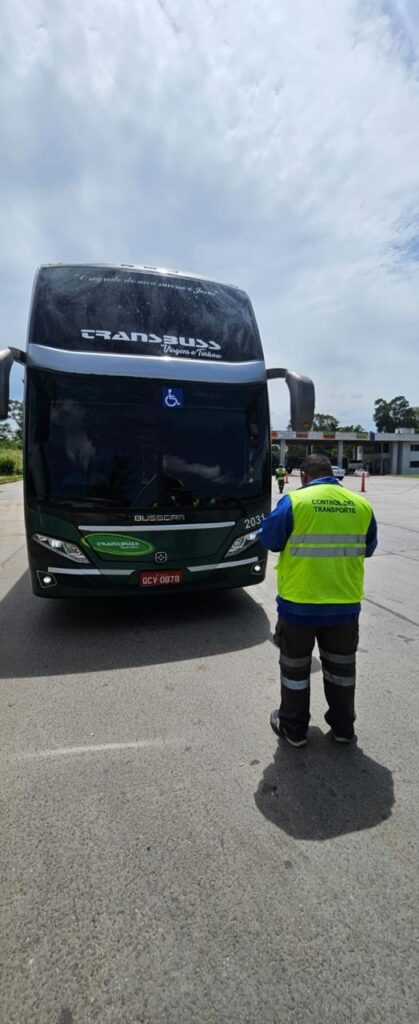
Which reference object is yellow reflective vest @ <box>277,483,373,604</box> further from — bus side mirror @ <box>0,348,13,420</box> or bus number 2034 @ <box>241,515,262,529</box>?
bus side mirror @ <box>0,348,13,420</box>

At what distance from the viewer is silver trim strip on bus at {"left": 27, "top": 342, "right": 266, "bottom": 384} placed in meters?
4.48

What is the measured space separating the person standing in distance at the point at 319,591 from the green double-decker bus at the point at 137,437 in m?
1.90

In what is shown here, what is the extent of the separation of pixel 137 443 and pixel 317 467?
215 cm

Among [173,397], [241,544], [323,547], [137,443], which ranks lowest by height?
[241,544]

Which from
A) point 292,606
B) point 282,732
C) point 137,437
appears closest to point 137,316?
point 137,437

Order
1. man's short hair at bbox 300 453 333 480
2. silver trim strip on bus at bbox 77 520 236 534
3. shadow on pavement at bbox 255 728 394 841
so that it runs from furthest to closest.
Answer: silver trim strip on bus at bbox 77 520 236 534 < man's short hair at bbox 300 453 333 480 < shadow on pavement at bbox 255 728 394 841

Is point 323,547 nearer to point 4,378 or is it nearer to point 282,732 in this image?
point 282,732

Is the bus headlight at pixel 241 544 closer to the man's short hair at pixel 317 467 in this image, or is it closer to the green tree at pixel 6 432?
the man's short hair at pixel 317 467

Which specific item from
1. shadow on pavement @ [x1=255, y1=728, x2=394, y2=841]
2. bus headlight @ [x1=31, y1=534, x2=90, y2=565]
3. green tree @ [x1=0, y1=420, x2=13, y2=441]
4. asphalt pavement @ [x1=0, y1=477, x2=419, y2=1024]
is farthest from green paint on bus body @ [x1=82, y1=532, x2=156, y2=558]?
green tree @ [x1=0, y1=420, x2=13, y2=441]

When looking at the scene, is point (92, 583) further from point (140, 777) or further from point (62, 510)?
point (140, 777)

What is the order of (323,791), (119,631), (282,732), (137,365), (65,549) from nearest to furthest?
1. (323,791)
2. (282,732)
3. (65,549)
4. (137,365)
5. (119,631)

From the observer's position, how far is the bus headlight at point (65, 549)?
438 cm

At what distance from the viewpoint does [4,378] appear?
4.48 meters

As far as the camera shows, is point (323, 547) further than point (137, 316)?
No
